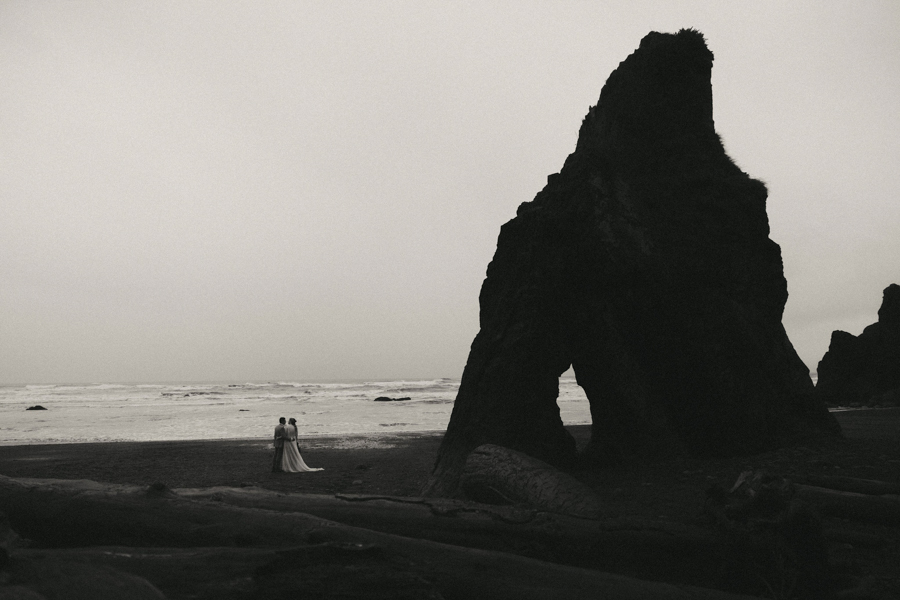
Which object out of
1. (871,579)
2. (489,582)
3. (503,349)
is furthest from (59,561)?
(503,349)

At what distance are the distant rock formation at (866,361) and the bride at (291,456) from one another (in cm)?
3949

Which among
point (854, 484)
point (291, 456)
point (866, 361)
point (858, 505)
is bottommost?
point (291, 456)

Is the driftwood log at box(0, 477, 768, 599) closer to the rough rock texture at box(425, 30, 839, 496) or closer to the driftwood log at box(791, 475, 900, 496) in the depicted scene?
the driftwood log at box(791, 475, 900, 496)

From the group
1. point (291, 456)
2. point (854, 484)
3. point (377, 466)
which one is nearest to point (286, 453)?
point (291, 456)

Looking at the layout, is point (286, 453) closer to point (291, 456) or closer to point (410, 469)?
point (291, 456)

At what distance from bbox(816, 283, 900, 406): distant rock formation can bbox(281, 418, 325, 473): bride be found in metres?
39.5

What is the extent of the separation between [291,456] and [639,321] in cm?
965

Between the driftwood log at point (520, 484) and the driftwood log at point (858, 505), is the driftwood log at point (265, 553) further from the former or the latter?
the driftwood log at point (858, 505)

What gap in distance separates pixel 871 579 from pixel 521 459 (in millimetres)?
3745

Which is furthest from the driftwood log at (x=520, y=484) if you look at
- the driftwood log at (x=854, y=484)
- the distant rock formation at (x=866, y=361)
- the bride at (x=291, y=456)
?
the distant rock formation at (x=866, y=361)

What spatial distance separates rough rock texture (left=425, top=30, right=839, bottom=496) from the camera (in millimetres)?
9617

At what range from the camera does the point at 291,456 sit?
14.4 meters

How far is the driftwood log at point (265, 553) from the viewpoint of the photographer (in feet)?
12.1

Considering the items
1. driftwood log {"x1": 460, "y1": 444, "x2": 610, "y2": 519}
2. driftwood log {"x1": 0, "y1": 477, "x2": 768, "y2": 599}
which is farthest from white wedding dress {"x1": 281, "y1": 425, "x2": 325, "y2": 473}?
driftwood log {"x1": 0, "y1": 477, "x2": 768, "y2": 599}
